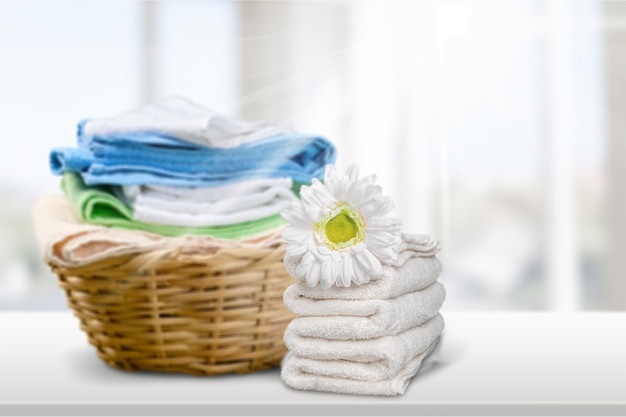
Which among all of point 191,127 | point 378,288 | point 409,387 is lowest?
point 409,387

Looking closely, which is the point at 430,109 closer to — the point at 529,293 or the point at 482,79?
the point at 482,79

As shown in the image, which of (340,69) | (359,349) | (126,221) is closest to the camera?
(359,349)

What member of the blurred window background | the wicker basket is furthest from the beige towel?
the blurred window background

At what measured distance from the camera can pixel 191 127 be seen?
32.0 inches

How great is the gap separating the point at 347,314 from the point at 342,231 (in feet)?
0.26

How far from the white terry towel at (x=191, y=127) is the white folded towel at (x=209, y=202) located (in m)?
0.06

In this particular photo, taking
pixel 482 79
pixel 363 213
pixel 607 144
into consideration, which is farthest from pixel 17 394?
pixel 607 144

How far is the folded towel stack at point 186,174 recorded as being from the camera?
2.62ft

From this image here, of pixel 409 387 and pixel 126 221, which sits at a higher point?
pixel 126 221

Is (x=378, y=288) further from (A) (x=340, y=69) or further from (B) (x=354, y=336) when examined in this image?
(A) (x=340, y=69)

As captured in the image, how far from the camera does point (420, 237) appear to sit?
72 cm

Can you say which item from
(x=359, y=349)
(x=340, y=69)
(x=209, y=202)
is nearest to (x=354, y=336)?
(x=359, y=349)

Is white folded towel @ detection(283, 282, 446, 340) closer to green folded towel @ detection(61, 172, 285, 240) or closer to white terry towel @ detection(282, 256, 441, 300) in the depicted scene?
white terry towel @ detection(282, 256, 441, 300)

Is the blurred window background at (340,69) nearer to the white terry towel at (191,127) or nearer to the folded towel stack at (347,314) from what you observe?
the white terry towel at (191,127)
